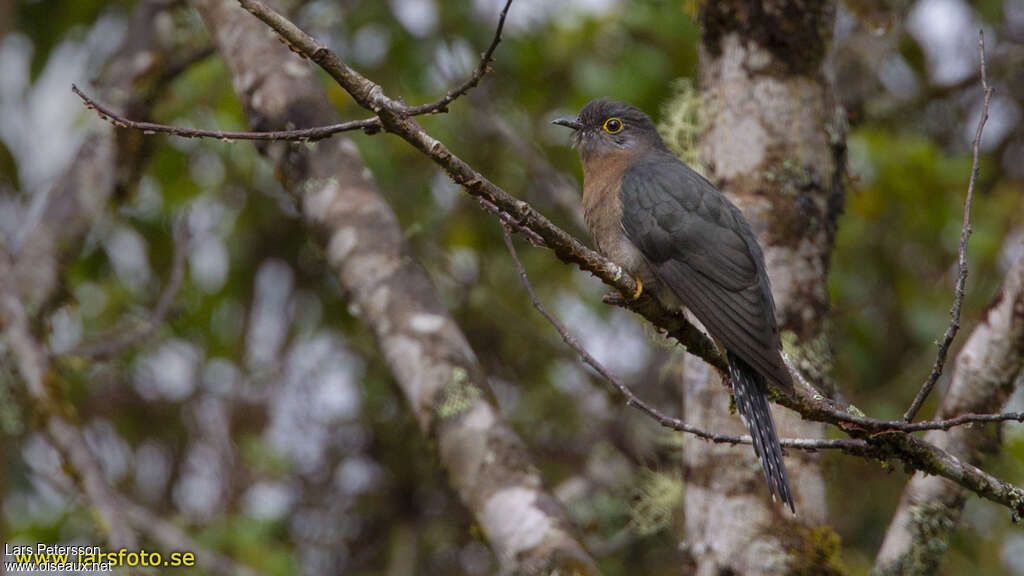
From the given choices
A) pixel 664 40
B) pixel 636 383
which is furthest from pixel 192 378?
pixel 664 40

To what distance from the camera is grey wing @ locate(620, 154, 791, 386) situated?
3.39 metres

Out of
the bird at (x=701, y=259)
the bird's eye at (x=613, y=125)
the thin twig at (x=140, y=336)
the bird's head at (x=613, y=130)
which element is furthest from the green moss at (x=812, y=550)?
the thin twig at (x=140, y=336)

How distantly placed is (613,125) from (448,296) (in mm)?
2331

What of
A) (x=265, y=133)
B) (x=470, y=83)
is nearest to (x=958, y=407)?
A: (x=470, y=83)

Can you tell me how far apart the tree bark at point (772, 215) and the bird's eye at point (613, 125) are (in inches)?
16.6

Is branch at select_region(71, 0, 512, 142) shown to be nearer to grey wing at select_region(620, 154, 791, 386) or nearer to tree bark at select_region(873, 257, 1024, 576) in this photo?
grey wing at select_region(620, 154, 791, 386)

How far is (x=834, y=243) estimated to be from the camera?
400 cm

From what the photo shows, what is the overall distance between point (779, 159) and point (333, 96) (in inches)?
122

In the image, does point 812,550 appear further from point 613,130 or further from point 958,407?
point 613,130

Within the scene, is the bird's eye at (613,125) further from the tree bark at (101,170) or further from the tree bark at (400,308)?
the tree bark at (101,170)

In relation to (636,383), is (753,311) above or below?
below

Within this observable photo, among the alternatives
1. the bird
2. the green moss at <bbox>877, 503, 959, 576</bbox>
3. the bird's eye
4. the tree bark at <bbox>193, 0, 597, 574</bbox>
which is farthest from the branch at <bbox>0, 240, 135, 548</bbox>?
the green moss at <bbox>877, 503, 959, 576</bbox>

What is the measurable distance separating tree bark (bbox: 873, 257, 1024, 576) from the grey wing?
0.75 m

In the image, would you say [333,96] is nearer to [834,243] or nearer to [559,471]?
[559,471]
